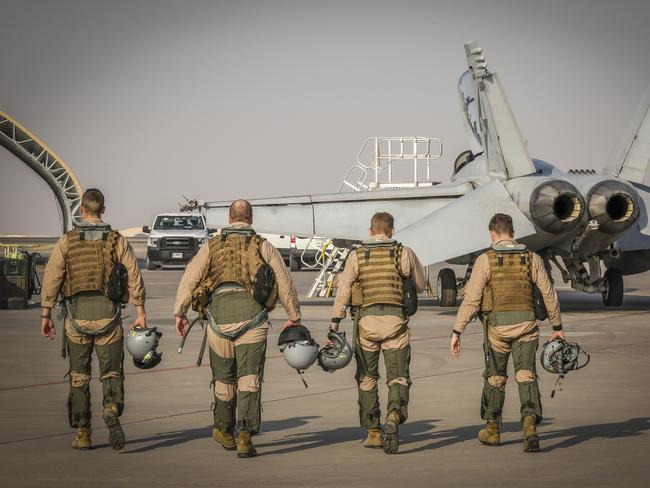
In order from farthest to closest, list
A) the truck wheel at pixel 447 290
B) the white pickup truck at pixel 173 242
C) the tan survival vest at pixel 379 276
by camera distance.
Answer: the white pickup truck at pixel 173 242 < the truck wheel at pixel 447 290 < the tan survival vest at pixel 379 276

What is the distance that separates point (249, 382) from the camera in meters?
9.23

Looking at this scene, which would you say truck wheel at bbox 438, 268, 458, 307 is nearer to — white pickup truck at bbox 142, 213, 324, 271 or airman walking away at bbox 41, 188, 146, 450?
airman walking away at bbox 41, 188, 146, 450

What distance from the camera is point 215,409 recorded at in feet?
30.9

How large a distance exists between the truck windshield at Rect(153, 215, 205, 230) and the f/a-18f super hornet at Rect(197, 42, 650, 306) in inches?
849

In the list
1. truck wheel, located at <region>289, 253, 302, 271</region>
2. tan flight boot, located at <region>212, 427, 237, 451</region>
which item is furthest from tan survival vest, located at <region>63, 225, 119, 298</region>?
truck wheel, located at <region>289, 253, 302, 271</region>

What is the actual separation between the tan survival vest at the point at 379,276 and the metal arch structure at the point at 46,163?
55878mm

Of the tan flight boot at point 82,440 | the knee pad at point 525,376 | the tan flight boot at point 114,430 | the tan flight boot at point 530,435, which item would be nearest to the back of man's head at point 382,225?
the knee pad at point 525,376

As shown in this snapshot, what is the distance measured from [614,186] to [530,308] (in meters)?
13.2

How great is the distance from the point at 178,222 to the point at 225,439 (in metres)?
39.6

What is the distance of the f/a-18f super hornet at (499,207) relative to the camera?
2236 centimetres

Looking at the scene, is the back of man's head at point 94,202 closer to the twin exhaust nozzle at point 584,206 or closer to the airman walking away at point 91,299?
the airman walking away at point 91,299

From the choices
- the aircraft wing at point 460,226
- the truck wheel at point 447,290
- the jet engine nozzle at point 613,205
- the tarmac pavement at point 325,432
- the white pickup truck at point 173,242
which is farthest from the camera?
the white pickup truck at point 173,242

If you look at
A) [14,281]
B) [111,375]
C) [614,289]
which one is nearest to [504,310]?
[111,375]

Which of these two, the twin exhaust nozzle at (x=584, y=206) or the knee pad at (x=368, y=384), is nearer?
the knee pad at (x=368, y=384)
